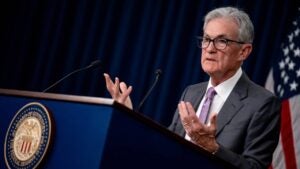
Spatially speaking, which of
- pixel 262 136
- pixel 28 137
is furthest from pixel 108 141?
pixel 262 136

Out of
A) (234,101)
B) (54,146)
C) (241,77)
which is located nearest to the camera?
(54,146)

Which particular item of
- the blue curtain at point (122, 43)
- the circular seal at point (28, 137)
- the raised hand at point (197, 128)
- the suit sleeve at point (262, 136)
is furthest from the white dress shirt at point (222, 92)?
the blue curtain at point (122, 43)

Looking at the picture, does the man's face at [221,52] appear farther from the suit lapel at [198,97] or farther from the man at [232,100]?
the suit lapel at [198,97]

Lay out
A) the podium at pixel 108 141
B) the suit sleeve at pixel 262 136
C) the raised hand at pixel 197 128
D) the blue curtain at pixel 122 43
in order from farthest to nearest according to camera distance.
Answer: the blue curtain at pixel 122 43 → the suit sleeve at pixel 262 136 → the raised hand at pixel 197 128 → the podium at pixel 108 141

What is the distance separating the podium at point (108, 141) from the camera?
1464 millimetres

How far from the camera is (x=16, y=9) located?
511 cm

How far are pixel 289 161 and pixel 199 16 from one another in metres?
1.67

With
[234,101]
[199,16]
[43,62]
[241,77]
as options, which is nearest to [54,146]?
[234,101]

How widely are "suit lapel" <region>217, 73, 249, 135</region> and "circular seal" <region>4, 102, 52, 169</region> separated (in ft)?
2.74

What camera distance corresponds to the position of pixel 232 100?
88.1 inches

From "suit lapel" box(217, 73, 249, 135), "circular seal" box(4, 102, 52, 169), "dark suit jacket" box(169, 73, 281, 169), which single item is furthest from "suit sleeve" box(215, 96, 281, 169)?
"circular seal" box(4, 102, 52, 169)

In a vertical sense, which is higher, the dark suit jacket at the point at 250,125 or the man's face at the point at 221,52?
the man's face at the point at 221,52

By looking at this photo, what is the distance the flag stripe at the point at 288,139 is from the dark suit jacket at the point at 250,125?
1496mm

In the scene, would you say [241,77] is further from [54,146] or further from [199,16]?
[199,16]
